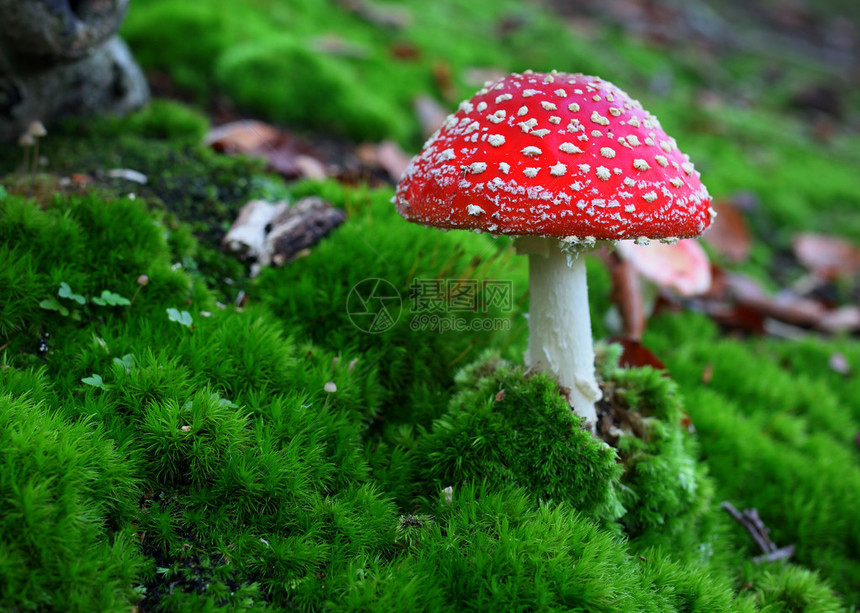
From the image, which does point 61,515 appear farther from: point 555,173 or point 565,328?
point 565,328

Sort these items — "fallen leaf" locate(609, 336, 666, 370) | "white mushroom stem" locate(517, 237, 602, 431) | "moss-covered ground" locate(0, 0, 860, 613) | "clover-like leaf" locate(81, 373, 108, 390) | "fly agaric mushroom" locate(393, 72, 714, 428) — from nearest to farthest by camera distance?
"moss-covered ground" locate(0, 0, 860, 613)
"fly agaric mushroom" locate(393, 72, 714, 428)
"clover-like leaf" locate(81, 373, 108, 390)
"white mushroom stem" locate(517, 237, 602, 431)
"fallen leaf" locate(609, 336, 666, 370)

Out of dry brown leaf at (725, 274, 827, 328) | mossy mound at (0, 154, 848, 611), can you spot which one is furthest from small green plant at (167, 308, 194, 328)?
dry brown leaf at (725, 274, 827, 328)

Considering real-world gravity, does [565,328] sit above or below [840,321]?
above

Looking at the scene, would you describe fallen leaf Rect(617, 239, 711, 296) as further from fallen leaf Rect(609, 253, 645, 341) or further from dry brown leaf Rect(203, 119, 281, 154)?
dry brown leaf Rect(203, 119, 281, 154)

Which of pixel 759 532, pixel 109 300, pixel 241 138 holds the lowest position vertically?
pixel 759 532

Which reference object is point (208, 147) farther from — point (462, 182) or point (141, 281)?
point (462, 182)

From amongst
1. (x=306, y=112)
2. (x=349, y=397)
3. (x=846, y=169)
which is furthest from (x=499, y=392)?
(x=846, y=169)

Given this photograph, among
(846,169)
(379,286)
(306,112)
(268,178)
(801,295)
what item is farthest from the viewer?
(846,169)

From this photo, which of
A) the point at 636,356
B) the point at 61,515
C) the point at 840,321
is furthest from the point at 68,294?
the point at 840,321
